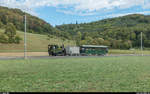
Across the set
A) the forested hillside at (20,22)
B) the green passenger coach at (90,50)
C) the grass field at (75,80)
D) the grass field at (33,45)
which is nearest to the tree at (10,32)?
the grass field at (33,45)

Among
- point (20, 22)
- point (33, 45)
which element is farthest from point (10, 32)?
point (20, 22)

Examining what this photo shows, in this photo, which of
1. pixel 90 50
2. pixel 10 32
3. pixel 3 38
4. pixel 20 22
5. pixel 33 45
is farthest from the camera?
pixel 20 22

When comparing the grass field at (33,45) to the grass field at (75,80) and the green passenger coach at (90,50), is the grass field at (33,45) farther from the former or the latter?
the grass field at (75,80)

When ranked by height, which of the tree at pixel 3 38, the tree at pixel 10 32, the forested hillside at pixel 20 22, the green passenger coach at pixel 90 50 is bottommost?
the green passenger coach at pixel 90 50

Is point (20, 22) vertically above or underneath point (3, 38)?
above

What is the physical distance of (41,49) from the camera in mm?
71562

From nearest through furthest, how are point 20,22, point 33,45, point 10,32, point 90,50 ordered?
point 90,50 < point 10,32 < point 33,45 < point 20,22

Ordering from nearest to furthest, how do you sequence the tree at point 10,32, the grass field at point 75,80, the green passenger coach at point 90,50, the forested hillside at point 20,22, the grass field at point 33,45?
1. the grass field at point 75,80
2. the green passenger coach at point 90,50
3. the grass field at point 33,45
4. the tree at point 10,32
5. the forested hillside at point 20,22

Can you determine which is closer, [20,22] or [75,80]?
[75,80]

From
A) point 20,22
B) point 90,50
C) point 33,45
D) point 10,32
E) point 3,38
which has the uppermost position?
point 20,22

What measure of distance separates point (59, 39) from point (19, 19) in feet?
74.3

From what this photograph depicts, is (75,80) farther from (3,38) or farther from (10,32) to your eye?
(10,32)

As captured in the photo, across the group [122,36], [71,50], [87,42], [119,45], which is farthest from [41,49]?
[122,36]

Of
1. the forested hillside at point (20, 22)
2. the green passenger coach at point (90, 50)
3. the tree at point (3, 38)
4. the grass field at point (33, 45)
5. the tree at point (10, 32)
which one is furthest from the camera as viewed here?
the forested hillside at point (20, 22)
